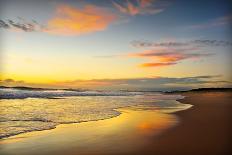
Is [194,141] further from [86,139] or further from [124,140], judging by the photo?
[86,139]

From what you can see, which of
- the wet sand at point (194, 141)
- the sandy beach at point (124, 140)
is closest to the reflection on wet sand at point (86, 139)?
the sandy beach at point (124, 140)

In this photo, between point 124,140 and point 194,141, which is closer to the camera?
point 194,141

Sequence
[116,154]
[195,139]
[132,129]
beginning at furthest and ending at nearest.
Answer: [132,129], [195,139], [116,154]

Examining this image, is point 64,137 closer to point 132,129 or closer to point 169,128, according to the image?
Result: point 132,129

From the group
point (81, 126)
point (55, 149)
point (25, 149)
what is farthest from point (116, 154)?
point (81, 126)

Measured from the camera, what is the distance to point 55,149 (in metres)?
3.40

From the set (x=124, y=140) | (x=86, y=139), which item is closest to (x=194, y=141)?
(x=124, y=140)

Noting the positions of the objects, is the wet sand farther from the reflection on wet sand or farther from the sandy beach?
the reflection on wet sand

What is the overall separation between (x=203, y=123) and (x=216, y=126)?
0.40 metres

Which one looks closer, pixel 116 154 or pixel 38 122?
pixel 116 154

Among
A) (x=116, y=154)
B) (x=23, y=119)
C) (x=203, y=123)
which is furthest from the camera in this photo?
(x=23, y=119)

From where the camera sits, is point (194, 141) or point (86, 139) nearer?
point (194, 141)

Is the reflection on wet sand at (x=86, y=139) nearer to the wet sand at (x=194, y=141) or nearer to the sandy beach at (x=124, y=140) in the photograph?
the sandy beach at (x=124, y=140)

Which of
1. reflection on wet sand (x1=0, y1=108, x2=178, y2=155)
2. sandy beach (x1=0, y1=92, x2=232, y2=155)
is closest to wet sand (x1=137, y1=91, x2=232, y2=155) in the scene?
sandy beach (x1=0, y1=92, x2=232, y2=155)
